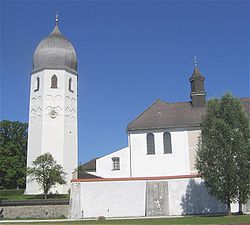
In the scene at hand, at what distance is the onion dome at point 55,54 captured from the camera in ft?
167

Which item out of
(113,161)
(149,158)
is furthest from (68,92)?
(149,158)

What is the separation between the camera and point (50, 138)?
4822 centimetres

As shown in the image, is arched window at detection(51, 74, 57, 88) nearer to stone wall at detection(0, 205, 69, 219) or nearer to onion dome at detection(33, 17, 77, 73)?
onion dome at detection(33, 17, 77, 73)

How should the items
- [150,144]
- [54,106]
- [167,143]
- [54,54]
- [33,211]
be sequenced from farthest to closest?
1. [54,54]
2. [54,106]
3. [150,144]
4. [167,143]
5. [33,211]

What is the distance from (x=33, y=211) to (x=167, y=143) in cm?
1636

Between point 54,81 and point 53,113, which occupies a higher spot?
point 54,81

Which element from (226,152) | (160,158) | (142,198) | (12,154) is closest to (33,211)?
(142,198)

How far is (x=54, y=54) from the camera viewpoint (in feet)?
168

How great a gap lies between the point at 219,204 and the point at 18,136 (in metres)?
38.6

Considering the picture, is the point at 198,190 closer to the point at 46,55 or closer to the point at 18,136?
the point at 46,55

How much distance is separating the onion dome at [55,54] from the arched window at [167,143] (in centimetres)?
1745

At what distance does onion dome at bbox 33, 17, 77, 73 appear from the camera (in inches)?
2005

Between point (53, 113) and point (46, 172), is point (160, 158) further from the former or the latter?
point (53, 113)

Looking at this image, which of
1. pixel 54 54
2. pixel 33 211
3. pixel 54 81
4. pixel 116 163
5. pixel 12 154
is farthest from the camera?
pixel 12 154
